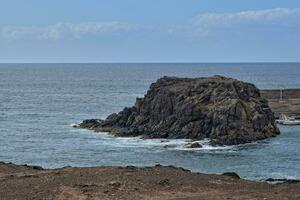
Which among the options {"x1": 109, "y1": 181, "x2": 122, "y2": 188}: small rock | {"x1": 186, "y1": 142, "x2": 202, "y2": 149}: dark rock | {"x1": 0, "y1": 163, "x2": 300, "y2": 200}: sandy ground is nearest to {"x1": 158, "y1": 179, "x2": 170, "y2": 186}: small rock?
{"x1": 0, "y1": 163, "x2": 300, "y2": 200}: sandy ground

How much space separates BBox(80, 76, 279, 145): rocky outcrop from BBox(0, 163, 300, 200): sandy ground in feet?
114

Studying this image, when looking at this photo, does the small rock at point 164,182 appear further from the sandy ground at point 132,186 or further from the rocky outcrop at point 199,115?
the rocky outcrop at point 199,115

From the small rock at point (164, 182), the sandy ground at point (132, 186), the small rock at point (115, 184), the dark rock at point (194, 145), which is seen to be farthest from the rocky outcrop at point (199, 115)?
the small rock at point (115, 184)

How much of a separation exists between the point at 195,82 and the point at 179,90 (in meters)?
3.74

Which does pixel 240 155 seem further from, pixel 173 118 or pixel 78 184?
pixel 78 184

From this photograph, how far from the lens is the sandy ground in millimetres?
27453

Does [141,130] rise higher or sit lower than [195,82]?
lower

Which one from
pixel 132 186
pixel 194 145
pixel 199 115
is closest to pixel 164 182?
pixel 132 186

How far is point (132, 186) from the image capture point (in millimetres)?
29109

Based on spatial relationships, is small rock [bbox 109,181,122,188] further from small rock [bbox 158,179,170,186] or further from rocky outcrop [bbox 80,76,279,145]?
rocky outcrop [bbox 80,76,279,145]

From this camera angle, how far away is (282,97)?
118250 mm

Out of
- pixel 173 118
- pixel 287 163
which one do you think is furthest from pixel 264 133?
pixel 287 163

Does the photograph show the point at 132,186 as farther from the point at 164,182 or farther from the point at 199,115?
the point at 199,115

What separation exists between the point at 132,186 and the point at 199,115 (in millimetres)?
44409
